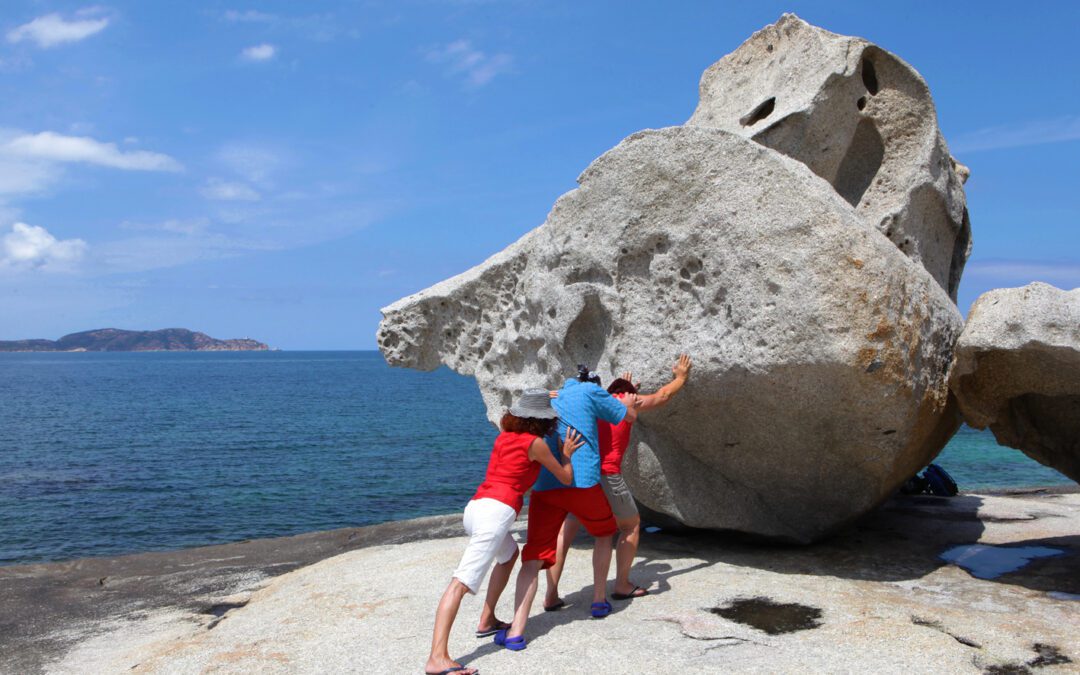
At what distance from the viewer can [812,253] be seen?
6559 millimetres

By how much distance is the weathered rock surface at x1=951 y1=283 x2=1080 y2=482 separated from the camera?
6172 mm

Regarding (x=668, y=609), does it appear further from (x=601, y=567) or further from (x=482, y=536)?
(x=482, y=536)

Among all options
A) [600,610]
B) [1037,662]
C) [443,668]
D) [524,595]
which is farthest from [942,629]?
[443,668]

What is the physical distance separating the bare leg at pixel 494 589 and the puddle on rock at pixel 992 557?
13.9 ft

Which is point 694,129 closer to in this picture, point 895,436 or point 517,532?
point 895,436

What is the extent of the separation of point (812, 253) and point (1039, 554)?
3980 mm

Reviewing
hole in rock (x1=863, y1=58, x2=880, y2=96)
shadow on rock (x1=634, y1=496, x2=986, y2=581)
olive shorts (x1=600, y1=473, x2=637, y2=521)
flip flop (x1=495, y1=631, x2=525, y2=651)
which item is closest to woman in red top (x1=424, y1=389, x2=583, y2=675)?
flip flop (x1=495, y1=631, x2=525, y2=651)

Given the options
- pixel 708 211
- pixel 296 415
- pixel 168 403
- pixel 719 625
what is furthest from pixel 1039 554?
pixel 168 403

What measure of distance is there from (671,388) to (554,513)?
1657 millimetres

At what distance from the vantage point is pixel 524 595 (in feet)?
18.8

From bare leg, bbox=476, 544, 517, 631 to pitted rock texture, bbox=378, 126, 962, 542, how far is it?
100 inches

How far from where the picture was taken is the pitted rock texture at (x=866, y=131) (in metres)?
8.88

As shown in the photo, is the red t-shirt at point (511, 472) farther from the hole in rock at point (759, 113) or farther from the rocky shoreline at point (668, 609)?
the hole in rock at point (759, 113)

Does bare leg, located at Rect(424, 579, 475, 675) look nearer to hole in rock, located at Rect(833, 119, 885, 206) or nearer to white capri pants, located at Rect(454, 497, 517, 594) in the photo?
white capri pants, located at Rect(454, 497, 517, 594)
